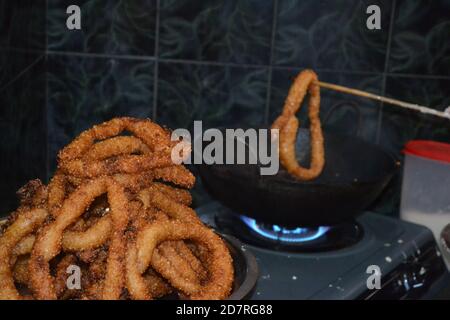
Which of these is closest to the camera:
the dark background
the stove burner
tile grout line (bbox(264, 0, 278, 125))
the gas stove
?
the gas stove

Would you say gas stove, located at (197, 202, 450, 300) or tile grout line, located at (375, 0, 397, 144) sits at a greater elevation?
tile grout line, located at (375, 0, 397, 144)

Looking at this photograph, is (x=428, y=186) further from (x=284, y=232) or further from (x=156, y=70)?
(x=156, y=70)

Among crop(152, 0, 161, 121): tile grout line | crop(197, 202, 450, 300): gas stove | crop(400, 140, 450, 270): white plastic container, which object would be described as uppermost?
crop(152, 0, 161, 121): tile grout line

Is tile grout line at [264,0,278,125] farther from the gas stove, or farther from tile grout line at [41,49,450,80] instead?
the gas stove

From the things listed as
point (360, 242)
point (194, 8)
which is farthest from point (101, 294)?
point (194, 8)

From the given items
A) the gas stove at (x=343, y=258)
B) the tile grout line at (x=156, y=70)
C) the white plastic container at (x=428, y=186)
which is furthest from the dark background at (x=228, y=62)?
the gas stove at (x=343, y=258)

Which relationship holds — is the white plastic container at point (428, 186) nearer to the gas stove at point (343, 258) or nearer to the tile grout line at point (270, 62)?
the gas stove at point (343, 258)

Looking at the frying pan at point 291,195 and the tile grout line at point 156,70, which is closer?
the frying pan at point 291,195

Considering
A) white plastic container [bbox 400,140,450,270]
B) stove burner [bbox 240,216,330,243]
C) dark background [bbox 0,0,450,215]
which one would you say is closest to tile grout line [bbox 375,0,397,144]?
dark background [bbox 0,0,450,215]
